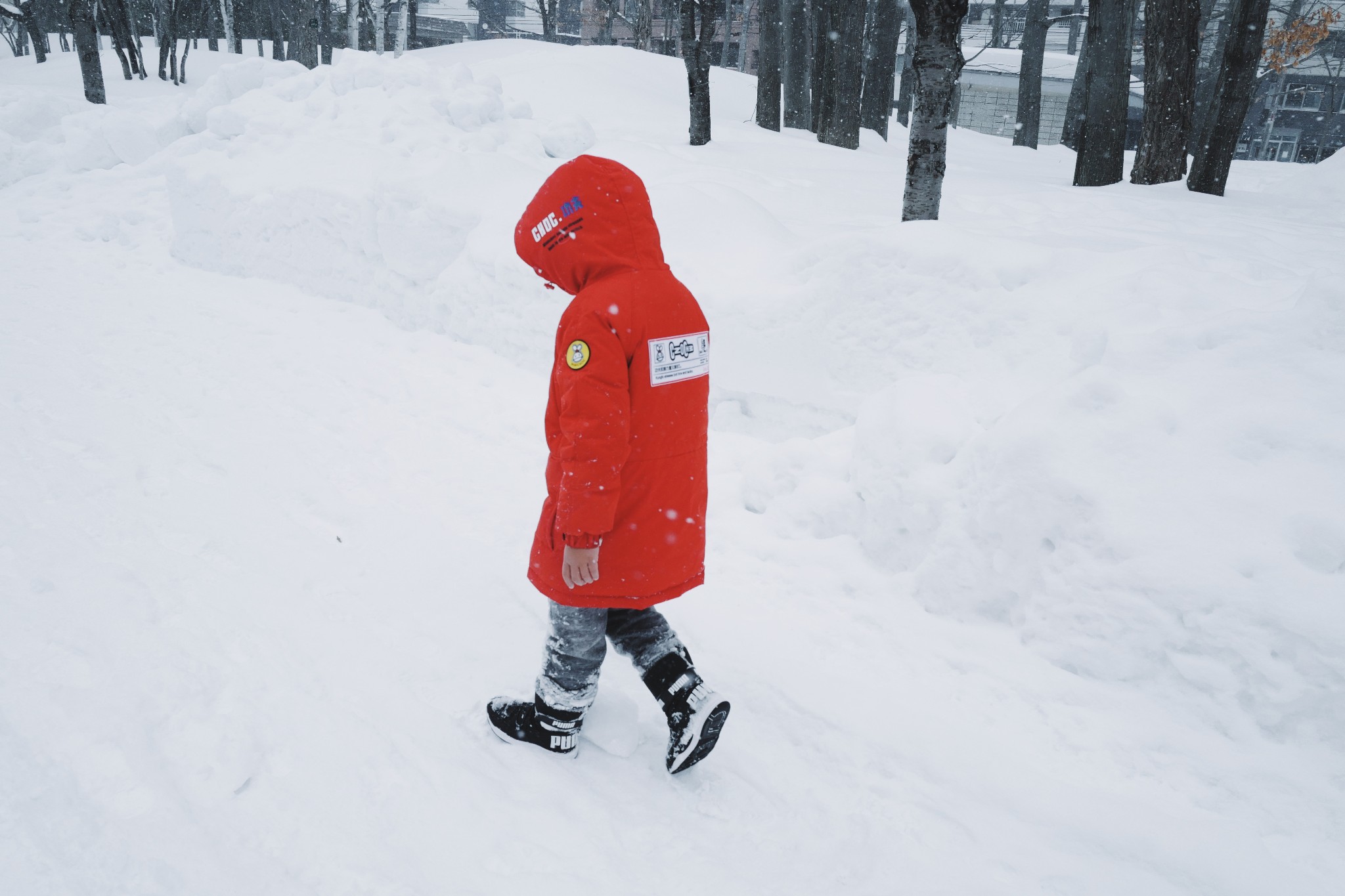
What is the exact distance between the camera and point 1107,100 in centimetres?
941

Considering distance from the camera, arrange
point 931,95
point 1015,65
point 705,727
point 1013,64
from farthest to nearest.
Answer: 1. point 1013,64
2. point 1015,65
3. point 931,95
4. point 705,727

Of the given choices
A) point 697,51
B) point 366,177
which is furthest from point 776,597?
point 697,51

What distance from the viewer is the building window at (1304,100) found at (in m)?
40.8

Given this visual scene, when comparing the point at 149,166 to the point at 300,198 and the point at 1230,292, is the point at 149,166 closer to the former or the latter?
the point at 300,198

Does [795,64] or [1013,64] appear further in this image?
[1013,64]

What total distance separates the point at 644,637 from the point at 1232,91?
Result: 9986mm

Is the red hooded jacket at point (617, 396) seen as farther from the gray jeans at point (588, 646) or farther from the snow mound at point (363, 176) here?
the snow mound at point (363, 176)

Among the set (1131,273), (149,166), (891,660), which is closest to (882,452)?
(891,660)

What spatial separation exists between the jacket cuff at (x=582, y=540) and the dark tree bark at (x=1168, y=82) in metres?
10.2

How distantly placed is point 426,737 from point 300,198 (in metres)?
6.49

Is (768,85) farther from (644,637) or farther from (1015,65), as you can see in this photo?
(1015,65)

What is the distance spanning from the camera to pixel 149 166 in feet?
33.6

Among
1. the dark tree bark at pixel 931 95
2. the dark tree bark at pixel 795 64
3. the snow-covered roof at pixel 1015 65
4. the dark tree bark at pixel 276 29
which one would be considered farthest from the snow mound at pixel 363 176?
the snow-covered roof at pixel 1015 65

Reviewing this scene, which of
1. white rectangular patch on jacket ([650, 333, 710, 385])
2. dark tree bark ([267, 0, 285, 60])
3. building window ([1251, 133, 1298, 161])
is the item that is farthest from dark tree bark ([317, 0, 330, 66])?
building window ([1251, 133, 1298, 161])
